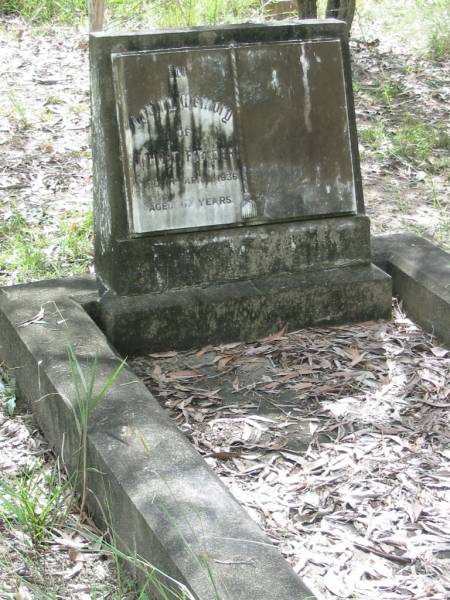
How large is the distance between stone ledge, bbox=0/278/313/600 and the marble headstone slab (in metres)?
0.69

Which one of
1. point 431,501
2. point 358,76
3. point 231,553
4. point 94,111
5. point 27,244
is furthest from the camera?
point 358,76

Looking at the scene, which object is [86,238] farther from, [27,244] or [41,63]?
[41,63]

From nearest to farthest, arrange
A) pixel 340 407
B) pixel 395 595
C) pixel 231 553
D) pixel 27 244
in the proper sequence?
pixel 231 553 → pixel 395 595 → pixel 340 407 → pixel 27 244

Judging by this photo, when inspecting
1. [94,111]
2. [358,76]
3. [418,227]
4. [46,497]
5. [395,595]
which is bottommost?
[395,595]

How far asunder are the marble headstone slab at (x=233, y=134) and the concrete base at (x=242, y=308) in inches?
12.6

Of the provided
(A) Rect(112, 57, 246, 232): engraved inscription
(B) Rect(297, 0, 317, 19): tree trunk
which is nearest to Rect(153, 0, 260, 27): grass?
(B) Rect(297, 0, 317, 19): tree trunk

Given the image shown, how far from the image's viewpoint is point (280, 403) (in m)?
4.27

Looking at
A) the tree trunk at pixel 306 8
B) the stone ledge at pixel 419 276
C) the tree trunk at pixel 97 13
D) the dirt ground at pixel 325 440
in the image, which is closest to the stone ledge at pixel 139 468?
A: the dirt ground at pixel 325 440

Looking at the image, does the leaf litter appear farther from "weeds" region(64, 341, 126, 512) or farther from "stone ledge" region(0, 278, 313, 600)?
"weeds" region(64, 341, 126, 512)

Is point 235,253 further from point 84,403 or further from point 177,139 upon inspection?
point 84,403

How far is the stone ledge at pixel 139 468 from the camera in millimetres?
2662

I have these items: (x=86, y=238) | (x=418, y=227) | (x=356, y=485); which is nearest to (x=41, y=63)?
(x=86, y=238)

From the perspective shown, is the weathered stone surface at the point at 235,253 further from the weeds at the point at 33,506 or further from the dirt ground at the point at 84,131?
the dirt ground at the point at 84,131

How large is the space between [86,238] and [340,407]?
255cm
